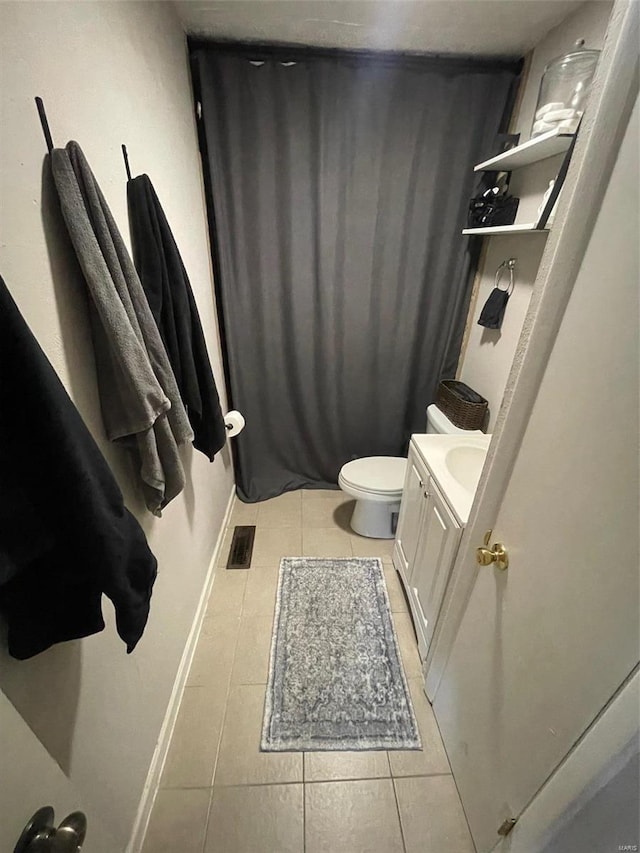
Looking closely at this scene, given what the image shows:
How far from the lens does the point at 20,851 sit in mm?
417

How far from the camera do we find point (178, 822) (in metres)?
1.06

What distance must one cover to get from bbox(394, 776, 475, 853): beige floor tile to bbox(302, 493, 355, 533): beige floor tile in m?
1.15

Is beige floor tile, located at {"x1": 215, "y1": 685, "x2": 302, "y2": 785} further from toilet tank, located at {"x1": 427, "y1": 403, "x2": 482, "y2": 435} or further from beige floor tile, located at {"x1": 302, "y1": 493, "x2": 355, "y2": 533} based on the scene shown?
toilet tank, located at {"x1": 427, "y1": 403, "x2": 482, "y2": 435}

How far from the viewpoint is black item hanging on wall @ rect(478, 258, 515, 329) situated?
168cm

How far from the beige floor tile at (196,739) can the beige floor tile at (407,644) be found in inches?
29.5

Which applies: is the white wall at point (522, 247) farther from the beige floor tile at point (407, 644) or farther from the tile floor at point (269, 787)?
the tile floor at point (269, 787)

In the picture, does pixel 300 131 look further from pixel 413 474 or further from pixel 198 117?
pixel 413 474

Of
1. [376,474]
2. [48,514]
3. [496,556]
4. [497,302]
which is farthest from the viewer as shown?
[376,474]

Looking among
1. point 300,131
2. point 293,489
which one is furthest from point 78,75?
point 293,489

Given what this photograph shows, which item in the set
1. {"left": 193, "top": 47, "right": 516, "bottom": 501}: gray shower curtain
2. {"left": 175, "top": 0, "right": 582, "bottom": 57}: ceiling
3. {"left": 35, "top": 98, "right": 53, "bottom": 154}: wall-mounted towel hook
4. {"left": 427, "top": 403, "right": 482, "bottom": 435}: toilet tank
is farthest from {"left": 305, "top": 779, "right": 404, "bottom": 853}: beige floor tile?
{"left": 175, "top": 0, "right": 582, "bottom": 57}: ceiling

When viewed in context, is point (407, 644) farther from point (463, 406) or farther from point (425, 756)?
point (463, 406)

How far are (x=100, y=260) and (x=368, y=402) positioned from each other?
5.75 ft

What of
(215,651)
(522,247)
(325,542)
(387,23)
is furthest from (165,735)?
(387,23)

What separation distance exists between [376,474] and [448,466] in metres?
0.62
